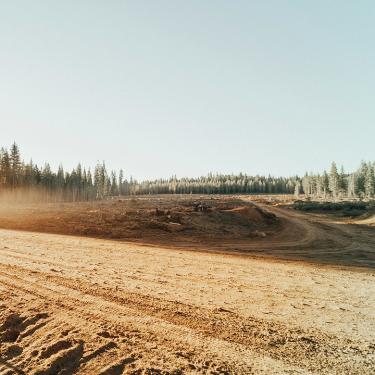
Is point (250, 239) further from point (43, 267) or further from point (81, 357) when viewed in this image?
point (81, 357)

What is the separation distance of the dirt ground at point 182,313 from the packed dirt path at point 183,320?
0.02m

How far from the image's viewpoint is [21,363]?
17.4ft

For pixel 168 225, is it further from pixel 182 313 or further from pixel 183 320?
pixel 183 320

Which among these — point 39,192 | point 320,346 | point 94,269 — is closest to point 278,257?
point 94,269

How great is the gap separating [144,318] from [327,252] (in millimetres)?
12385

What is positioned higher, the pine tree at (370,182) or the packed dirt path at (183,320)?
the pine tree at (370,182)

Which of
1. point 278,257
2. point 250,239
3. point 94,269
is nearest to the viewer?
point 94,269

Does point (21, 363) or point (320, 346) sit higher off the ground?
point (320, 346)

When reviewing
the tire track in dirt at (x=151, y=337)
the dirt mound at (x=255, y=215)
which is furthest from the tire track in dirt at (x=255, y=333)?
the dirt mound at (x=255, y=215)

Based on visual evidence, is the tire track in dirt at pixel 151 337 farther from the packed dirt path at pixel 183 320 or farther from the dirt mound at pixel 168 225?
the dirt mound at pixel 168 225

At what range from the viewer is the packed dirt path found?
186 inches

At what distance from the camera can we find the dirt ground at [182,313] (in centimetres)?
476

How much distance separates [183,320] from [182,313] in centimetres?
33

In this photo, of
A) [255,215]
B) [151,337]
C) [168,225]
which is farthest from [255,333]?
[255,215]
